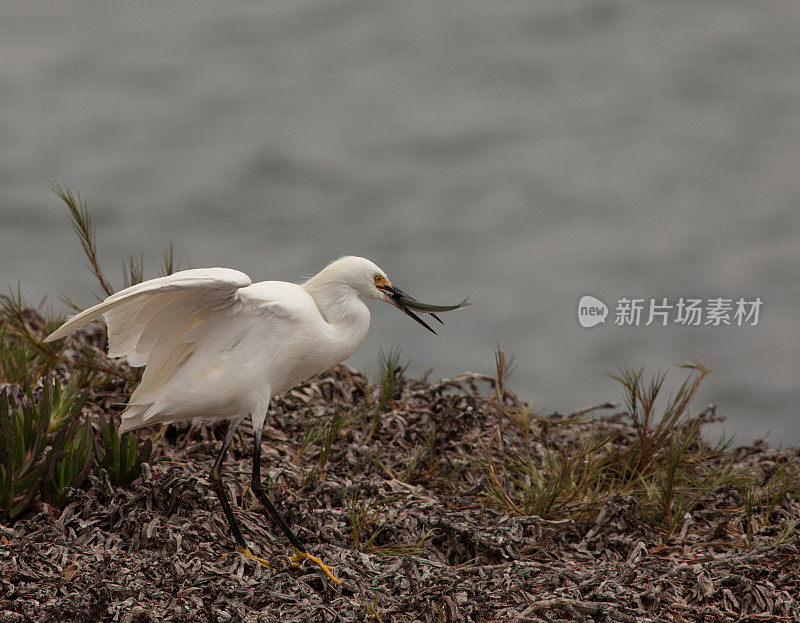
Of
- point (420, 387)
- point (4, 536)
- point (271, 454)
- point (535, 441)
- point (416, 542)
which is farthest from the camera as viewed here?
point (420, 387)

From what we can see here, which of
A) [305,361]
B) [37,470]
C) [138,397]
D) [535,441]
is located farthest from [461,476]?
[37,470]

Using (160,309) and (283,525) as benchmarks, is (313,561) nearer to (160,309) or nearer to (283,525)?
(283,525)

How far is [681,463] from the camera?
4.97m

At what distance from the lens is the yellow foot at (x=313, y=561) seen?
361 centimetres

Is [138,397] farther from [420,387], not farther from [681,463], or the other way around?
[681,463]

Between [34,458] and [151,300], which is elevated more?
[151,300]

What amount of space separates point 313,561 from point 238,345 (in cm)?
85

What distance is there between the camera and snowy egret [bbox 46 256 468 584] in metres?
3.71

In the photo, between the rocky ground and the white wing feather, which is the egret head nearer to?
the white wing feather

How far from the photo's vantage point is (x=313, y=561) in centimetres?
370

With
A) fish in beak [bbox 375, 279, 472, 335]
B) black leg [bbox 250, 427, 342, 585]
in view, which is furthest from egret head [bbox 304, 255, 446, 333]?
black leg [bbox 250, 427, 342, 585]

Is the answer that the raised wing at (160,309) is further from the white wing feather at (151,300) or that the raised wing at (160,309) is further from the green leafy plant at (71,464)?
the green leafy plant at (71,464)

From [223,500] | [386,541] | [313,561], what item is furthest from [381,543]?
[223,500]

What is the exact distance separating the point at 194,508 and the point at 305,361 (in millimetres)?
806
